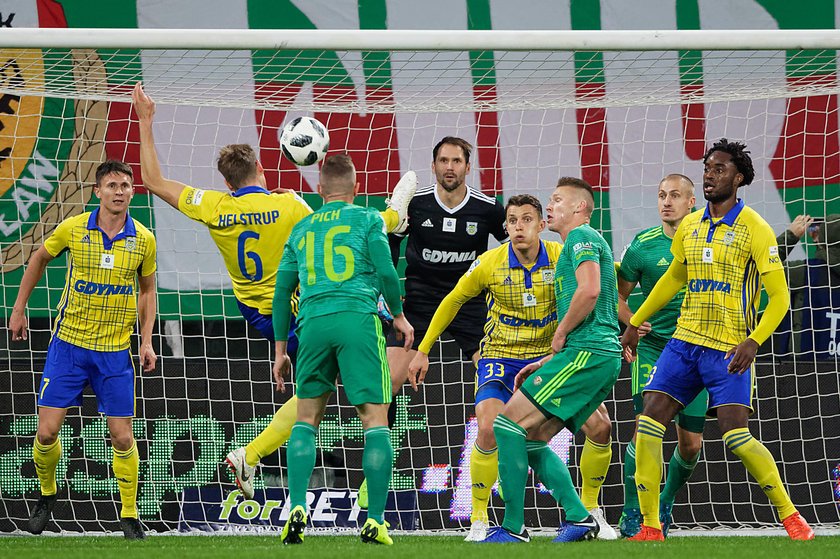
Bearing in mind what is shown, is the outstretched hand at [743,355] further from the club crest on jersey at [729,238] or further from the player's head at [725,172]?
the player's head at [725,172]

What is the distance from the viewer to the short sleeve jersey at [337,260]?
5.46 meters

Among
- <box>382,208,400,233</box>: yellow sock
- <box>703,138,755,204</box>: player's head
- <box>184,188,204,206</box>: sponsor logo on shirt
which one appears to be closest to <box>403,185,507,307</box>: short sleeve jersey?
<box>382,208,400,233</box>: yellow sock

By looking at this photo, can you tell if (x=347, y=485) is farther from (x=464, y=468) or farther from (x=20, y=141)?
(x=20, y=141)

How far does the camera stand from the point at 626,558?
15.7 ft

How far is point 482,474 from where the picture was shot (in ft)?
Result: 21.5

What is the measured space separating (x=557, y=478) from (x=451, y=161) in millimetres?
2347

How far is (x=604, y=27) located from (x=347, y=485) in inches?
176

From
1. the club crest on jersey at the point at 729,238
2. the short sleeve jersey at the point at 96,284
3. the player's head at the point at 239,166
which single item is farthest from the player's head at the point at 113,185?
the club crest on jersey at the point at 729,238

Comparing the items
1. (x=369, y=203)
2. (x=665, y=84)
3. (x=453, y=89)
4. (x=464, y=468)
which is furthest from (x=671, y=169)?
(x=464, y=468)

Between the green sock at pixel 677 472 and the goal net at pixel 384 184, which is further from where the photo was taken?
the goal net at pixel 384 184

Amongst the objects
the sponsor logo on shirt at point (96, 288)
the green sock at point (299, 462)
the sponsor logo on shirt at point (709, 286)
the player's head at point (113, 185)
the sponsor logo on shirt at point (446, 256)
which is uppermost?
the player's head at point (113, 185)

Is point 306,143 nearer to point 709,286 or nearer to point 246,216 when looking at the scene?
Result: point 246,216

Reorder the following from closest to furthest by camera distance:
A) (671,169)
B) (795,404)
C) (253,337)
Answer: (795,404) < (253,337) < (671,169)

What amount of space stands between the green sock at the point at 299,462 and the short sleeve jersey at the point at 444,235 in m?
2.19
